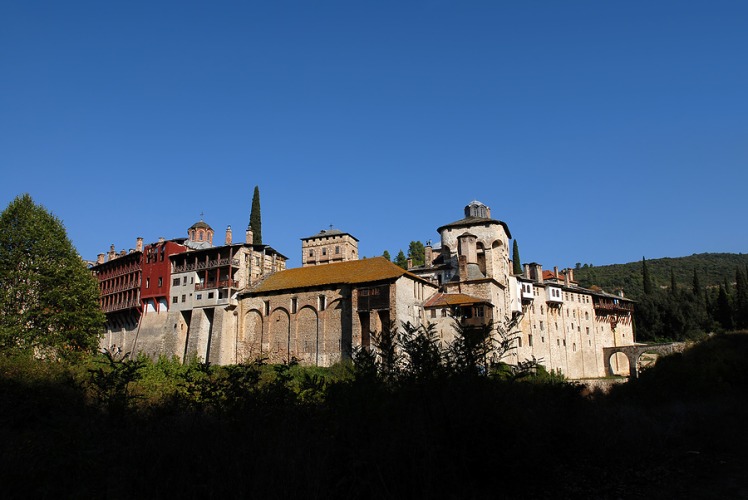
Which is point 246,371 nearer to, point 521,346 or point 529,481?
point 529,481

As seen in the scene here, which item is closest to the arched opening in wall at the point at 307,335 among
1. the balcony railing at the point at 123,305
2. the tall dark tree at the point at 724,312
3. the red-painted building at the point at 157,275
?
the red-painted building at the point at 157,275

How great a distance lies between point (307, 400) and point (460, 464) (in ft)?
9.60

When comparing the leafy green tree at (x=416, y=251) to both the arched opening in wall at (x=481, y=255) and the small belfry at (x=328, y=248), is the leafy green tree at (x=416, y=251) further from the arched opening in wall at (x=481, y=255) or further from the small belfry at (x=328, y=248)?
the arched opening in wall at (x=481, y=255)

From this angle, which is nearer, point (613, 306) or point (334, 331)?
point (334, 331)

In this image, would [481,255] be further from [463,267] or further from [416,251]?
[416,251]

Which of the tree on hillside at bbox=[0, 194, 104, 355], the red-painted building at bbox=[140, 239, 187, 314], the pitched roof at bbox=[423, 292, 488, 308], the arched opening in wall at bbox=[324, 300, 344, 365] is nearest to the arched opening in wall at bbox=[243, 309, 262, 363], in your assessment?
the arched opening in wall at bbox=[324, 300, 344, 365]

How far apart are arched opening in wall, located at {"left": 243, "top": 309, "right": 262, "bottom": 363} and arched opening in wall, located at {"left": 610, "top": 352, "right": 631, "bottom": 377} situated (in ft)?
128

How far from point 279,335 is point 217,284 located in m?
7.09

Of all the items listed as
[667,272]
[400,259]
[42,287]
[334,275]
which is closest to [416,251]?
[400,259]

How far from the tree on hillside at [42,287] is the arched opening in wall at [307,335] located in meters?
13.8

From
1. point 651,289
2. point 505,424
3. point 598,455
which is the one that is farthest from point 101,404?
point 651,289

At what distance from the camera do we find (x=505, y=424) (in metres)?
9.58

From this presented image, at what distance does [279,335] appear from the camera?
43.1 m

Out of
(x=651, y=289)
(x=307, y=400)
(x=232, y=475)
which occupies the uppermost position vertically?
(x=651, y=289)
